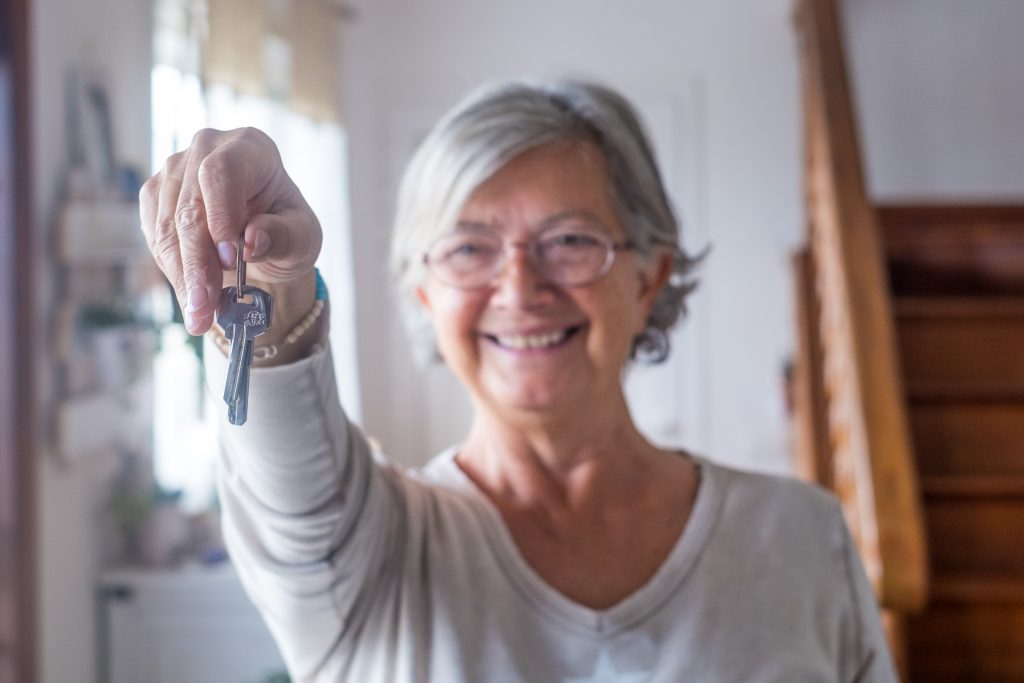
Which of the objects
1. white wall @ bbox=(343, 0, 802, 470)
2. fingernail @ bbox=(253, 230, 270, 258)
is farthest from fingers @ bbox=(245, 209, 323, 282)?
white wall @ bbox=(343, 0, 802, 470)

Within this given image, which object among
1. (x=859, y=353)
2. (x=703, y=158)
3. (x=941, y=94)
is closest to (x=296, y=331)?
(x=859, y=353)

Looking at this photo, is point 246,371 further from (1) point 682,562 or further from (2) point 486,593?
(1) point 682,562

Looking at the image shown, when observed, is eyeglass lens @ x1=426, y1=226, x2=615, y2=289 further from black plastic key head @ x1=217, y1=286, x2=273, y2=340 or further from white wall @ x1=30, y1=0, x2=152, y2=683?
white wall @ x1=30, y1=0, x2=152, y2=683

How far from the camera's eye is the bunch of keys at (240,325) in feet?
1.96

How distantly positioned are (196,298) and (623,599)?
59 cm

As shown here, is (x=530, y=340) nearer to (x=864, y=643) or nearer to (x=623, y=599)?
(x=623, y=599)

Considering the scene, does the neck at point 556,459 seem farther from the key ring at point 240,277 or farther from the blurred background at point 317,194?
the blurred background at point 317,194

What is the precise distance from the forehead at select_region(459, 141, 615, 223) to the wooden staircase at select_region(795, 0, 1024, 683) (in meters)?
1.09

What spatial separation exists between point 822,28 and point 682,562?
7.74ft

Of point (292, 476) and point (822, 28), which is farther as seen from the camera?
point (822, 28)

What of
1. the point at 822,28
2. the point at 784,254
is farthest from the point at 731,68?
the point at 822,28

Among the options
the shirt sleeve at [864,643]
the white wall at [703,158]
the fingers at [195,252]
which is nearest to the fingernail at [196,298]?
the fingers at [195,252]

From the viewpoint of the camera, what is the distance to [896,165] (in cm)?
481

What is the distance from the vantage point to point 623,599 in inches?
40.8
